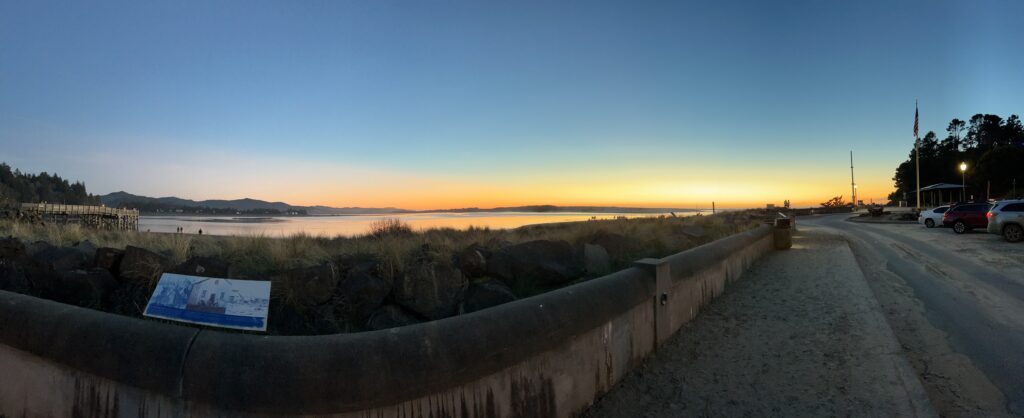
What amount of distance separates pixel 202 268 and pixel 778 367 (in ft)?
23.3

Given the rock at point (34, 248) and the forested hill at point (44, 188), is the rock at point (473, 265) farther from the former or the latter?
the forested hill at point (44, 188)

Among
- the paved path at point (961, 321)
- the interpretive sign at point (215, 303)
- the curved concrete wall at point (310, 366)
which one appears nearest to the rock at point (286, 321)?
the interpretive sign at point (215, 303)

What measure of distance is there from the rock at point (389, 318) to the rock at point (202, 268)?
2306mm

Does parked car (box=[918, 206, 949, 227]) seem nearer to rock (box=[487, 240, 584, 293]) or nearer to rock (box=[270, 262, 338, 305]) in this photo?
rock (box=[487, 240, 584, 293])

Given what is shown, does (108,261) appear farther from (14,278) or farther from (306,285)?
(306,285)

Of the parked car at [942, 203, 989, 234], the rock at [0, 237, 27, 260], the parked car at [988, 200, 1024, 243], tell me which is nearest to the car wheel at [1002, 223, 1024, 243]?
the parked car at [988, 200, 1024, 243]

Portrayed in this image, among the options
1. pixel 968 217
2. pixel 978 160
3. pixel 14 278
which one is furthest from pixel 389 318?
pixel 978 160

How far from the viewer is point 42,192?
9494cm

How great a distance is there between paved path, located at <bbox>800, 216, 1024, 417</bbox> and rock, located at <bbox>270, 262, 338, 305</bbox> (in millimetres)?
6265

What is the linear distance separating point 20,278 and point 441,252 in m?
5.82

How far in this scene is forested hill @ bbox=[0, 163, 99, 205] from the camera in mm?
83312

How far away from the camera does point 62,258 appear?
7289mm

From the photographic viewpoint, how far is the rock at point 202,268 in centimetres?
625

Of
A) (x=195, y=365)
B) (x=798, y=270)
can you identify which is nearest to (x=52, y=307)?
(x=195, y=365)
